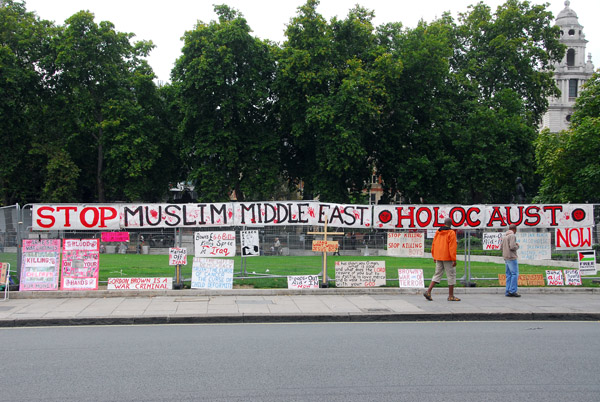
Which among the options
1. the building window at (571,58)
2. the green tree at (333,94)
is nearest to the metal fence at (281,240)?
the green tree at (333,94)

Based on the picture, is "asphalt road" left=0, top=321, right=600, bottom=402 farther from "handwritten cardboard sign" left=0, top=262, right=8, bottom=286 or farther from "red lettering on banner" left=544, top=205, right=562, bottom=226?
"red lettering on banner" left=544, top=205, right=562, bottom=226

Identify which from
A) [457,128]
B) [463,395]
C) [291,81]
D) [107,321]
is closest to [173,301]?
[107,321]

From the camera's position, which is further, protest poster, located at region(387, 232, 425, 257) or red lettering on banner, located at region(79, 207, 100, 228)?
protest poster, located at region(387, 232, 425, 257)

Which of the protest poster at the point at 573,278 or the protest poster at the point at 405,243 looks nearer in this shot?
the protest poster at the point at 405,243

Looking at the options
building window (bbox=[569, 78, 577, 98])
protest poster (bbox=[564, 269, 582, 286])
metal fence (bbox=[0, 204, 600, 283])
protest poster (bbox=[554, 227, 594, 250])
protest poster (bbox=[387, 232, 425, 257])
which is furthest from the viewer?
building window (bbox=[569, 78, 577, 98])

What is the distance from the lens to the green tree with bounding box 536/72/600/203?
3156 cm

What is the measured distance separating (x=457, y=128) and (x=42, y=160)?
100 ft

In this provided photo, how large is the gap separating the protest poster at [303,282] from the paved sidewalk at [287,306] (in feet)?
1.10

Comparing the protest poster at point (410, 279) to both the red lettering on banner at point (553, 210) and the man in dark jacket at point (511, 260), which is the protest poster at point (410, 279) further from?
the red lettering on banner at point (553, 210)

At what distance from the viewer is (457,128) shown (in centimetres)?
3772

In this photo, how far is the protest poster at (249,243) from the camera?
46.0 ft

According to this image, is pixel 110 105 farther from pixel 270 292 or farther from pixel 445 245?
pixel 445 245

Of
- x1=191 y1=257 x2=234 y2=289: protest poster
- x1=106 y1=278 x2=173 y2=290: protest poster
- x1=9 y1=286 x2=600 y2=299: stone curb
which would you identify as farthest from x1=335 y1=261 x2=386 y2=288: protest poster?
x1=106 y1=278 x2=173 y2=290: protest poster

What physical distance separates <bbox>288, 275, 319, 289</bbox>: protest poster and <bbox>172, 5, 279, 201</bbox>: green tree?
22.9m
